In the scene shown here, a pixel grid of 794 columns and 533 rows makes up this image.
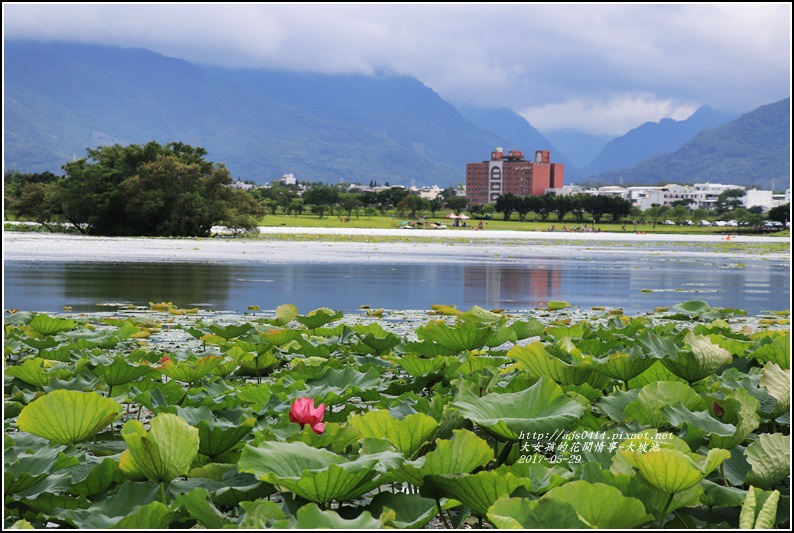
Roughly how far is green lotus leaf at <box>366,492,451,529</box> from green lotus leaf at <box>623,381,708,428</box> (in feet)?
3.68

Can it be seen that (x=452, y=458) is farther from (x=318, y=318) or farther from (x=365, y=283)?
(x=365, y=283)

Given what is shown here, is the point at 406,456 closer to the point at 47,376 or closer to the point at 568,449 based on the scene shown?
the point at 568,449

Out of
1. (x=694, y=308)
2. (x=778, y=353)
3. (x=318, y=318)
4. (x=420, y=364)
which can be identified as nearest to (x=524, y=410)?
(x=420, y=364)

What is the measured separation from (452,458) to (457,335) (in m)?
2.30

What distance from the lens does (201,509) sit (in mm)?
1673

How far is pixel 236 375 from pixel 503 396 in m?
2.30

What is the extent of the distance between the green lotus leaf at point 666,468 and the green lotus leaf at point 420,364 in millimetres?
1797

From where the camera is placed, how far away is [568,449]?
2.33 meters

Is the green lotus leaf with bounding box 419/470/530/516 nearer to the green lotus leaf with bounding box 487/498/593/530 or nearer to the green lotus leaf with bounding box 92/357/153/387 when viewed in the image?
the green lotus leaf with bounding box 487/498/593/530

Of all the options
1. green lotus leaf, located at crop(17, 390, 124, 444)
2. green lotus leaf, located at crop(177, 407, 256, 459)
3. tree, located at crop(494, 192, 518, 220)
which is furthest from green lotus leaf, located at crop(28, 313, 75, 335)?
tree, located at crop(494, 192, 518, 220)

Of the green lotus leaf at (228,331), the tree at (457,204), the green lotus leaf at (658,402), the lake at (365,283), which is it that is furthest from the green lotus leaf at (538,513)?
the tree at (457,204)

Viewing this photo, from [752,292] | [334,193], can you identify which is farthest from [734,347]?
[334,193]

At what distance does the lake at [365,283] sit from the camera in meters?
9.91

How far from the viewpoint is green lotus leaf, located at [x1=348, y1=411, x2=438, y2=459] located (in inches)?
80.0
